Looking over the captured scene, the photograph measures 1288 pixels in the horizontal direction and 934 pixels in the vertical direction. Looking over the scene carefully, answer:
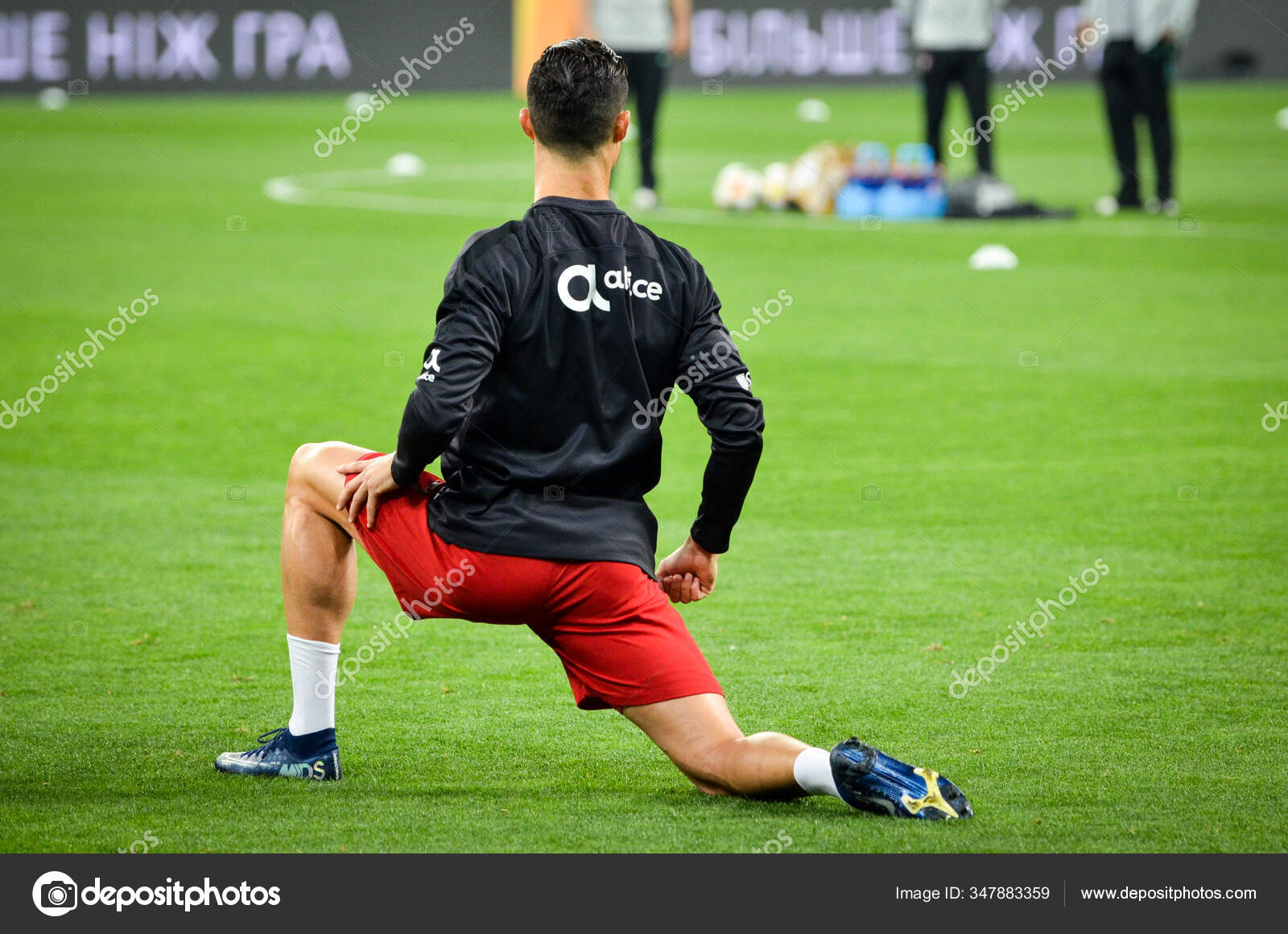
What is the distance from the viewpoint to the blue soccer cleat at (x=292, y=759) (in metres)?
4.16

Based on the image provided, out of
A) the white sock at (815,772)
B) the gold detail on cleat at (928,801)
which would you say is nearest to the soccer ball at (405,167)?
the white sock at (815,772)

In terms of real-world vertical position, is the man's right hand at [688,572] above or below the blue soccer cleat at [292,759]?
above

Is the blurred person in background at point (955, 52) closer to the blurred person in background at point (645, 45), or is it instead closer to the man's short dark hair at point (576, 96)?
→ the blurred person in background at point (645, 45)

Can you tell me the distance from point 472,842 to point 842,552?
3.09 metres

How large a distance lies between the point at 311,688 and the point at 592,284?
47.8 inches

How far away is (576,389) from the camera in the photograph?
12.6 ft

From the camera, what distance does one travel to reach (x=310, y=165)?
2167cm

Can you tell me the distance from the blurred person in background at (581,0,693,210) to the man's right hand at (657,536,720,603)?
41.9 feet

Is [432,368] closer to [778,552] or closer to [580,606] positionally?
[580,606]

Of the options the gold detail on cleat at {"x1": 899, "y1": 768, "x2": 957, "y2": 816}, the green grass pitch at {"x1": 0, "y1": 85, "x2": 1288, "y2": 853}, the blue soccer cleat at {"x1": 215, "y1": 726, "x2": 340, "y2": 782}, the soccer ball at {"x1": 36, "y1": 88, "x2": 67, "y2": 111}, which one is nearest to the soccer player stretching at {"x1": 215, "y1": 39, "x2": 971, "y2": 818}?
the gold detail on cleat at {"x1": 899, "y1": 768, "x2": 957, "y2": 816}

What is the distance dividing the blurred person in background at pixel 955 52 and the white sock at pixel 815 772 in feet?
43.1

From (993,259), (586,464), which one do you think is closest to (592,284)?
(586,464)

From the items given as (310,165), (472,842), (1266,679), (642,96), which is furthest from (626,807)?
(310,165)
